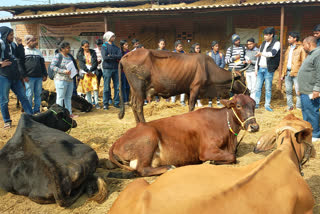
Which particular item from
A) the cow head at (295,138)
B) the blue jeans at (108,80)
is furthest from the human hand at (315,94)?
the blue jeans at (108,80)

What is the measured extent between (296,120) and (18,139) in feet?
10.8

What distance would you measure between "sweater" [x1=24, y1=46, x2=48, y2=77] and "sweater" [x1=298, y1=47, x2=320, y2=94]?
21.9ft

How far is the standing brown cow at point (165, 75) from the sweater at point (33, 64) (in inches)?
105

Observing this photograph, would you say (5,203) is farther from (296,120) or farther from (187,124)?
(296,120)

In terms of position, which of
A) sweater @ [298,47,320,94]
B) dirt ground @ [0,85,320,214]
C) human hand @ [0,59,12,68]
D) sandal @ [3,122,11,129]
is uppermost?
human hand @ [0,59,12,68]

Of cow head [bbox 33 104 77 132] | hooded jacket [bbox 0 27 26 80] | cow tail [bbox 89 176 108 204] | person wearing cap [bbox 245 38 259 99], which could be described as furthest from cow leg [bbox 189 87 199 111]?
hooded jacket [bbox 0 27 26 80]

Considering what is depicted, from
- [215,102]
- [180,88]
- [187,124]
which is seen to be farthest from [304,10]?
[187,124]

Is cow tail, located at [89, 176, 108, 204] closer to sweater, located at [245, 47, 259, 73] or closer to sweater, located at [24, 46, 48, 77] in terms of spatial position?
sweater, located at [24, 46, 48, 77]

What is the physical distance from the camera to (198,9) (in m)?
10.6

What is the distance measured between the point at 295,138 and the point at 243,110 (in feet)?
5.46

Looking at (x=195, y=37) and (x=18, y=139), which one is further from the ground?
(x=195, y=37)

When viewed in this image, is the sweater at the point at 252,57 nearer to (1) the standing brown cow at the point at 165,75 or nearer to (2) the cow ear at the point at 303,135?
(1) the standing brown cow at the point at 165,75

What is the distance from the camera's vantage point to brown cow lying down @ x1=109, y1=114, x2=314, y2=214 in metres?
1.67

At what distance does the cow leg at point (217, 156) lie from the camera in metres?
4.07
